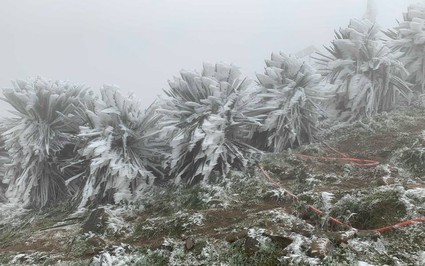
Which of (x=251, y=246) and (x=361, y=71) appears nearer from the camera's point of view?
(x=251, y=246)

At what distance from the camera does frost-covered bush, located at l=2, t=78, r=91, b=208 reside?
534cm

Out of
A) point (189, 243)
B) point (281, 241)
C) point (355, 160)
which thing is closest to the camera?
point (281, 241)

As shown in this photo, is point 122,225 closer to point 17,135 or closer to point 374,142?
point 17,135

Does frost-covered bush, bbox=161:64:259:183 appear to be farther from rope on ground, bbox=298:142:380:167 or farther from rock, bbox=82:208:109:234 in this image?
rock, bbox=82:208:109:234

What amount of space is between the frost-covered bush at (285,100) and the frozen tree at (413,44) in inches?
96.8

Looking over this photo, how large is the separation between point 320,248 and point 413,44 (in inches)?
224

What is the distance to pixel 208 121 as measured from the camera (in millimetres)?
4664

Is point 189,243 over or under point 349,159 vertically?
under

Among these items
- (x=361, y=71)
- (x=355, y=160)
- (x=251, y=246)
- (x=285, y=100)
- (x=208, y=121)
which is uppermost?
(x=361, y=71)

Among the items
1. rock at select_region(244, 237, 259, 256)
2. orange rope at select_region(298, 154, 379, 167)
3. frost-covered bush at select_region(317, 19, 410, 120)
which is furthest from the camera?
frost-covered bush at select_region(317, 19, 410, 120)

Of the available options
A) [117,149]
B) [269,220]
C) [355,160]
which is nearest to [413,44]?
[355,160]

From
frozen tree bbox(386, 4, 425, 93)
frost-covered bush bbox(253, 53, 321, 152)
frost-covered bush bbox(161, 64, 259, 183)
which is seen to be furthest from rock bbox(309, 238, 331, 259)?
frozen tree bbox(386, 4, 425, 93)

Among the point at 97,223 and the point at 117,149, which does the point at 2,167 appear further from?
the point at 97,223

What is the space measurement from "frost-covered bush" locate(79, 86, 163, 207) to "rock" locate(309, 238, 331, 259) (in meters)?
2.66
